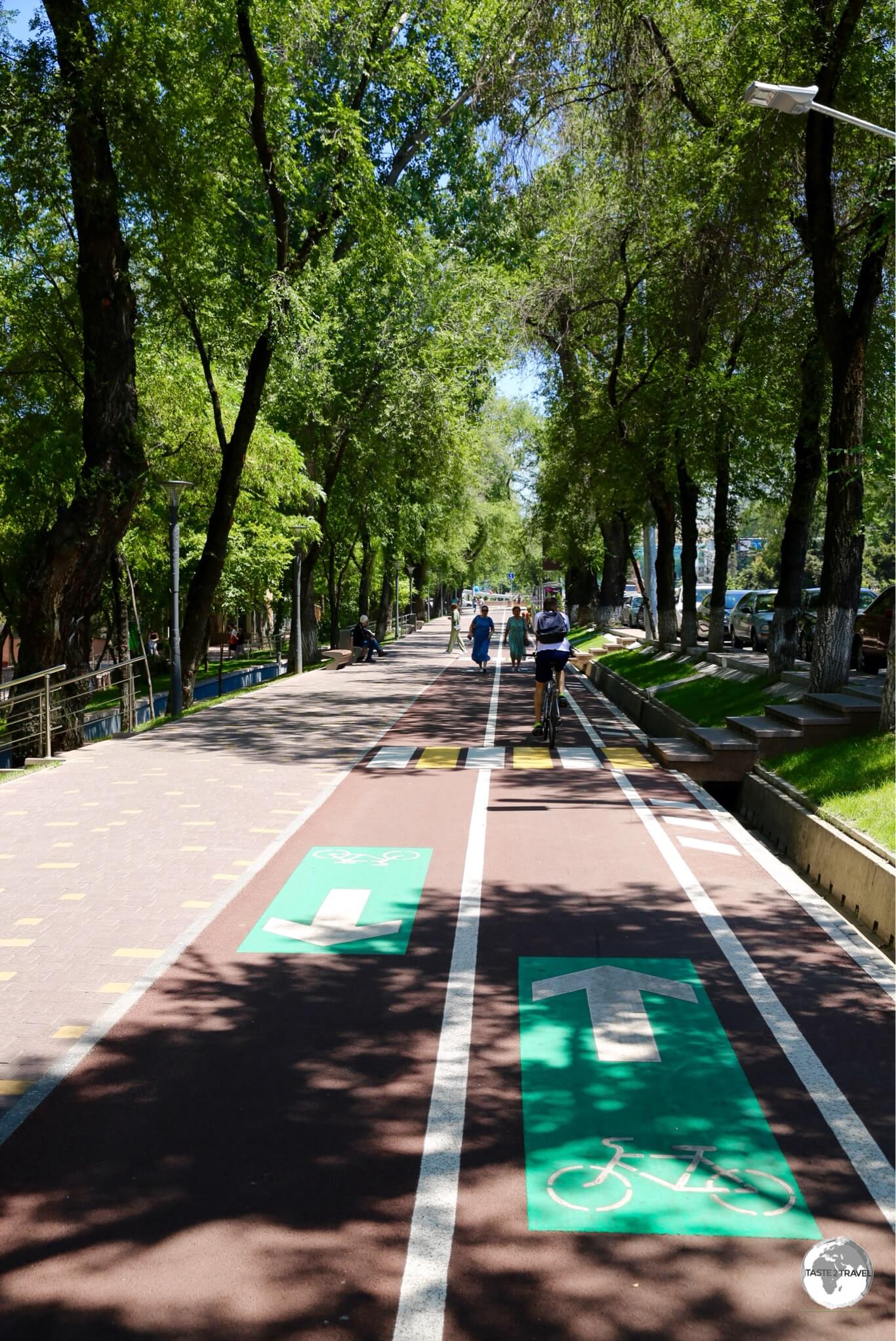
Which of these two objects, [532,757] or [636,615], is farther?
[636,615]

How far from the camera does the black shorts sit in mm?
16125

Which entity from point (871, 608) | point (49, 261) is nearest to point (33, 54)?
point (49, 261)

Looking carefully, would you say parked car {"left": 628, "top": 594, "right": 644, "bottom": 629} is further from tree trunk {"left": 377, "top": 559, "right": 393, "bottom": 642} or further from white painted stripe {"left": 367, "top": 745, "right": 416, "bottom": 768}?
white painted stripe {"left": 367, "top": 745, "right": 416, "bottom": 768}

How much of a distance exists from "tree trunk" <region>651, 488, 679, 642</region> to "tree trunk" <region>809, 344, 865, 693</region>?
13597mm

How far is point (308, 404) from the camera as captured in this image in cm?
2988

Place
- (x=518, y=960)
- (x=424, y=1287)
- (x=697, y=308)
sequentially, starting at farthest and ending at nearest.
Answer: (x=697, y=308), (x=518, y=960), (x=424, y=1287)

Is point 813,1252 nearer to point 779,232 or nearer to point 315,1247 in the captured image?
point 315,1247

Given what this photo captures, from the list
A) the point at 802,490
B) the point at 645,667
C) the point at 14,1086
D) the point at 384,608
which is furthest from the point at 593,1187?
the point at 384,608

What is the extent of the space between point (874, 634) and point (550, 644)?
295 inches

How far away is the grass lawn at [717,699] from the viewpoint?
56.0 ft

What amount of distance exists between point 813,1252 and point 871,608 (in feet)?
62.0

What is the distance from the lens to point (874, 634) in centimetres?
2097

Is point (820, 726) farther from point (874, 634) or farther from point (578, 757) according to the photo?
point (874, 634)

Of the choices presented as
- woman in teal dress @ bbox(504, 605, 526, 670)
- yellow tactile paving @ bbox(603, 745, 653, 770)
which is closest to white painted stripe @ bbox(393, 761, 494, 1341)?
yellow tactile paving @ bbox(603, 745, 653, 770)
